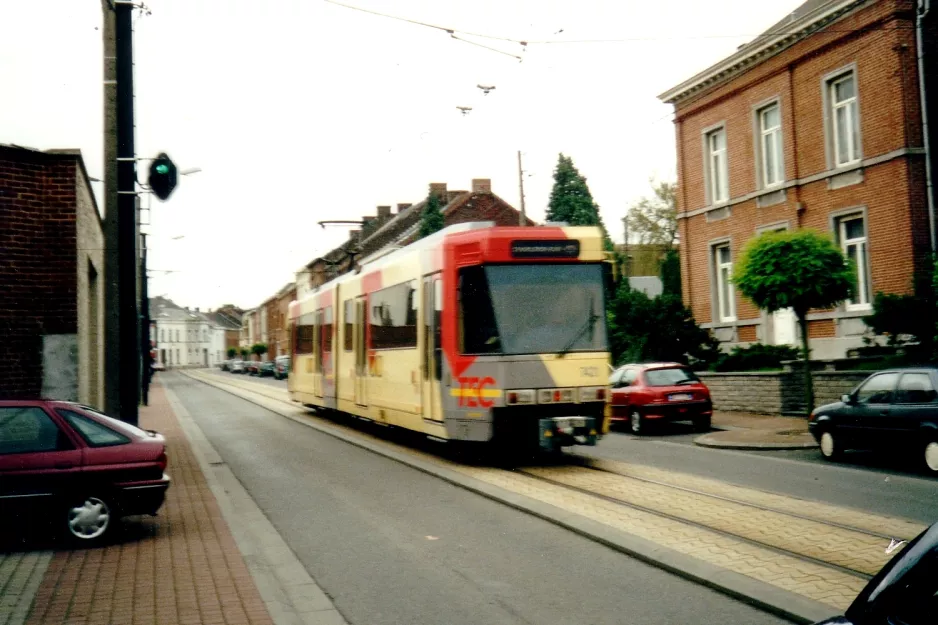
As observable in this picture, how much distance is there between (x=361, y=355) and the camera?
1933 centimetres

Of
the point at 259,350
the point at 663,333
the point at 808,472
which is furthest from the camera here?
the point at 259,350

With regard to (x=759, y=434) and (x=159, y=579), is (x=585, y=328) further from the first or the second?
(x=159, y=579)

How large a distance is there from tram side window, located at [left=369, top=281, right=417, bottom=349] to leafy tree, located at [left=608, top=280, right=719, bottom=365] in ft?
38.2

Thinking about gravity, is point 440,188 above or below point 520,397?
above

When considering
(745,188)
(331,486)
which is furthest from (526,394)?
(745,188)

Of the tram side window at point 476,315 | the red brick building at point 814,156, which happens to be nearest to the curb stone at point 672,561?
the tram side window at point 476,315

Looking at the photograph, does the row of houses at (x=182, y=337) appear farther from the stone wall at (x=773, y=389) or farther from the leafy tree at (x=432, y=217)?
the stone wall at (x=773, y=389)

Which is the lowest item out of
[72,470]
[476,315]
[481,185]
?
[72,470]

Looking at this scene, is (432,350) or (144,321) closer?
(432,350)

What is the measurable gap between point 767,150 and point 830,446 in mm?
15980

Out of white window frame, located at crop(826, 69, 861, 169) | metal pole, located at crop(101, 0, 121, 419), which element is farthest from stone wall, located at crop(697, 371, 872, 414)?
metal pole, located at crop(101, 0, 121, 419)

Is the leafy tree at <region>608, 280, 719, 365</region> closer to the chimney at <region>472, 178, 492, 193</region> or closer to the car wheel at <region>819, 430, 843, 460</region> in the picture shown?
the car wheel at <region>819, 430, 843, 460</region>

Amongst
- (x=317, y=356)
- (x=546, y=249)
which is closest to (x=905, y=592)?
(x=546, y=249)

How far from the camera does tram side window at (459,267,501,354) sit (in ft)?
44.8
